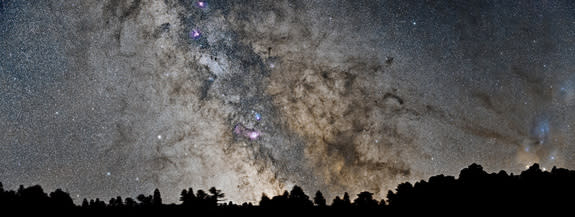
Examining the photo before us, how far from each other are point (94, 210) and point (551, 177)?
19.4ft

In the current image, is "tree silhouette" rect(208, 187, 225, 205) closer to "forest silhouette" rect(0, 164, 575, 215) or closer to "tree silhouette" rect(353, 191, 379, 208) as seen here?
"forest silhouette" rect(0, 164, 575, 215)

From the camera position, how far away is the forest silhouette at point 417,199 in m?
4.79

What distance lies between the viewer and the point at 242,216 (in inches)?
207

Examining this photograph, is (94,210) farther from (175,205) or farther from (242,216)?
(242,216)

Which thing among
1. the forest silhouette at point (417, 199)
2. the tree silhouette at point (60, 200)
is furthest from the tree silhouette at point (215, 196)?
the tree silhouette at point (60, 200)

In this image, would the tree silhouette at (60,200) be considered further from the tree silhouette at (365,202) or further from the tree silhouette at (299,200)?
the tree silhouette at (365,202)

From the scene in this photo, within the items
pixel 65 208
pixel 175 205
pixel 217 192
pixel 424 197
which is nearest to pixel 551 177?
pixel 424 197

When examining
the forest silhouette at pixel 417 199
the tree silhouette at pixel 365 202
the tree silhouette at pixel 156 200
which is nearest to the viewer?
the forest silhouette at pixel 417 199

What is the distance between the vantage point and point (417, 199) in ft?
17.3

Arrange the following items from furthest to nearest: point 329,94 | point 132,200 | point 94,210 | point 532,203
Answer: point 329,94, point 132,200, point 94,210, point 532,203

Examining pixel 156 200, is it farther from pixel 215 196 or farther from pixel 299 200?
pixel 299 200

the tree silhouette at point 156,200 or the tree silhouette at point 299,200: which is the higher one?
the tree silhouette at point 156,200

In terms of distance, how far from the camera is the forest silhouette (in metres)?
4.79

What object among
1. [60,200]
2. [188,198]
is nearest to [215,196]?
[188,198]
